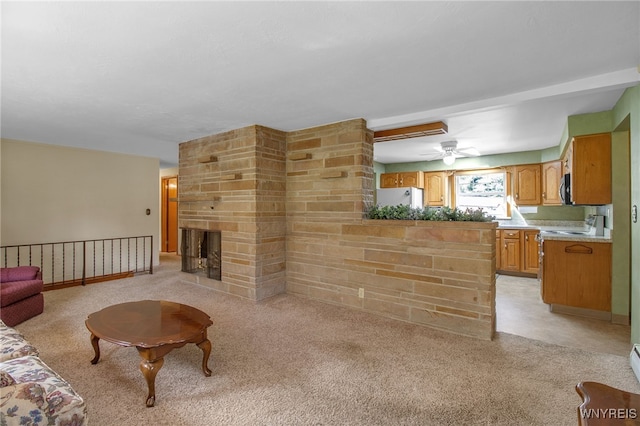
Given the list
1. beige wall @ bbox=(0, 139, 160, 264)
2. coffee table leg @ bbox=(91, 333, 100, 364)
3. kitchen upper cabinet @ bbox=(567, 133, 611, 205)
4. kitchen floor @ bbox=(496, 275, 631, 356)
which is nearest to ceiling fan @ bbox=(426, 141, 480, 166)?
kitchen upper cabinet @ bbox=(567, 133, 611, 205)

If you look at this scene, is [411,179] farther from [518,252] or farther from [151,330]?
[151,330]

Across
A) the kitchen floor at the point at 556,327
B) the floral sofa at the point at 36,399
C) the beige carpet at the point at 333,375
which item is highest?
the floral sofa at the point at 36,399

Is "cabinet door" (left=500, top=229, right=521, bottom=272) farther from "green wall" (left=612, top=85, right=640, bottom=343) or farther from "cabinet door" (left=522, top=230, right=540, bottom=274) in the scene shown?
"green wall" (left=612, top=85, right=640, bottom=343)

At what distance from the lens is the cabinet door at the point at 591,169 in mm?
3373

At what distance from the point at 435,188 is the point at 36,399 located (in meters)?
6.90

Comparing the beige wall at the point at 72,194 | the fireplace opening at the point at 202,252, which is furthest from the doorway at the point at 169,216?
the fireplace opening at the point at 202,252

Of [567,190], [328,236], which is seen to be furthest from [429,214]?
[567,190]

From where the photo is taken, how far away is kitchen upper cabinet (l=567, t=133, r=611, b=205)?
3.37 meters

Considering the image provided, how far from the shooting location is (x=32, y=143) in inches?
194

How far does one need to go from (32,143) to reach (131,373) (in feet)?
15.7

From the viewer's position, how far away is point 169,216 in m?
8.45

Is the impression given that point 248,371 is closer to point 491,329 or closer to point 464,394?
point 464,394

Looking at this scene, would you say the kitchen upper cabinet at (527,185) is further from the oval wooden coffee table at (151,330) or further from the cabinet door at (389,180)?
the oval wooden coffee table at (151,330)

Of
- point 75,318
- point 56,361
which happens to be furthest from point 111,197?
point 56,361
